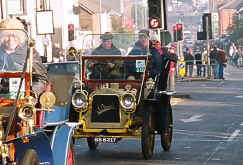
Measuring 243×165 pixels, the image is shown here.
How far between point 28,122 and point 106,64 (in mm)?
6702

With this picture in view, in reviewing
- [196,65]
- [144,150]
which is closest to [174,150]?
[144,150]

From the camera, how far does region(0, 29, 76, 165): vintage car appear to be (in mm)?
8836

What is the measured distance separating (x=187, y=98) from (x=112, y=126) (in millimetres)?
16609

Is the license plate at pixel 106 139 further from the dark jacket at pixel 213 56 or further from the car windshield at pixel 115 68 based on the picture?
the dark jacket at pixel 213 56

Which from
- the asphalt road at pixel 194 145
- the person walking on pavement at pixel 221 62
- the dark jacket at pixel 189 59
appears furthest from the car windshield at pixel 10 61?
the dark jacket at pixel 189 59

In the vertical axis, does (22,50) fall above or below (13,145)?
above

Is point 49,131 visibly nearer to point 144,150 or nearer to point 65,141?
point 65,141

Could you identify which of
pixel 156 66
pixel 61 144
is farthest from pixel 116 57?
pixel 61 144

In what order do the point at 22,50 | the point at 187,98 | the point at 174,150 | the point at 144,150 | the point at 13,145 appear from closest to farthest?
the point at 13,145, the point at 22,50, the point at 144,150, the point at 174,150, the point at 187,98

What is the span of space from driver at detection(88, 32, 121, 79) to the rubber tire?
22.5 ft

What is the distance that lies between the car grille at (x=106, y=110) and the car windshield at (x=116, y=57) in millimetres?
876

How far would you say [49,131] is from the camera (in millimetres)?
10547

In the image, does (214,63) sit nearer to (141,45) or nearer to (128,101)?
(141,45)

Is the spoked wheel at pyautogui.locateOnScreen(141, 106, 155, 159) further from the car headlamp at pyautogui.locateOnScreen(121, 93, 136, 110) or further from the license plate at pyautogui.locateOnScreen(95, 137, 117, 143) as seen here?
→ the license plate at pyautogui.locateOnScreen(95, 137, 117, 143)
